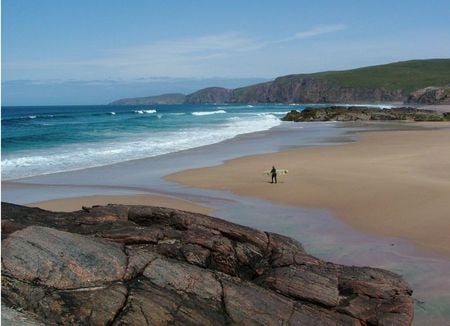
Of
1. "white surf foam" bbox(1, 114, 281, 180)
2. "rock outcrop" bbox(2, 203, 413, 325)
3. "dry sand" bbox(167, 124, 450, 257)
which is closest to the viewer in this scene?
"rock outcrop" bbox(2, 203, 413, 325)

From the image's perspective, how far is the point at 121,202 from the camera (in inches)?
672

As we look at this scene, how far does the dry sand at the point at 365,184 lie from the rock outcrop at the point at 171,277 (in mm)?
4703

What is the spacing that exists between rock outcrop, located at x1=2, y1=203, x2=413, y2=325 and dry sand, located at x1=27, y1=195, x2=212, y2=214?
7224mm

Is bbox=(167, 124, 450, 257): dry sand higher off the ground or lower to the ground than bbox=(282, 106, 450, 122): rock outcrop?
higher

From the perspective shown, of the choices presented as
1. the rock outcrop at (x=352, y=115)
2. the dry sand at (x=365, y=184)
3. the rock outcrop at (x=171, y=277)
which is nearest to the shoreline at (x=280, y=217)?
the dry sand at (x=365, y=184)

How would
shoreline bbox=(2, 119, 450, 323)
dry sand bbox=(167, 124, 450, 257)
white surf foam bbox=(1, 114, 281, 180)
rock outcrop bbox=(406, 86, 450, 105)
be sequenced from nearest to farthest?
shoreline bbox=(2, 119, 450, 323) → dry sand bbox=(167, 124, 450, 257) → white surf foam bbox=(1, 114, 281, 180) → rock outcrop bbox=(406, 86, 450, 105)

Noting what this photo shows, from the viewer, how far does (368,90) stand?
7864 inches

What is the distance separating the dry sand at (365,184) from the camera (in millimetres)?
14234

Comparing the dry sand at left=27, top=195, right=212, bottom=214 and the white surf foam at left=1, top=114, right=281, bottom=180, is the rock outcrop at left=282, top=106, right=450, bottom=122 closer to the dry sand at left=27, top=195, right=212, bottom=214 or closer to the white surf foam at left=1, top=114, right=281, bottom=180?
the white surf foam at left=1, top=114, right=281, bottom=180

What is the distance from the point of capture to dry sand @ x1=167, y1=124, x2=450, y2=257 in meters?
14.2

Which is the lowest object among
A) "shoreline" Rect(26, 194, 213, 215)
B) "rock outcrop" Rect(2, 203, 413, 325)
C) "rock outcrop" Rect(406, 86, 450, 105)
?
"rock outcrop" Rect(406, 86, 450, 105)

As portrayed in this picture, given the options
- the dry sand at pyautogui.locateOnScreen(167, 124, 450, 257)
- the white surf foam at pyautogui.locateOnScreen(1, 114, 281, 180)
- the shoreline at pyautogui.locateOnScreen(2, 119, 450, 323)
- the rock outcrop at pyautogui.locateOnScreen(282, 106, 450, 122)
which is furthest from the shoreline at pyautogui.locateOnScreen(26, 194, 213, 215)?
the rock outcrop at pyautogui.locateOnScreen(282, 106, 450, 122)

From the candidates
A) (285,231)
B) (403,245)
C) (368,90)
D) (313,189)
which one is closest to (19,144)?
(313,189)

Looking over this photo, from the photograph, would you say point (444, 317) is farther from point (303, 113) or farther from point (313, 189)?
point (303, 113)
